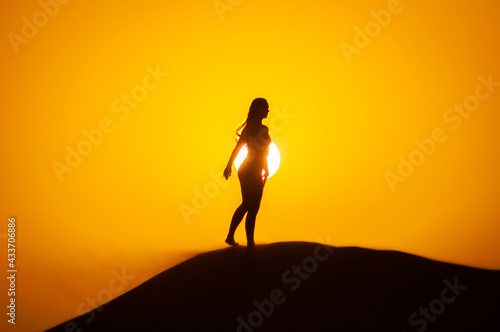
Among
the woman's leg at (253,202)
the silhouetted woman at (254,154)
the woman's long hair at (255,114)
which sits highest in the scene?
the woman's long hair at (255,114)

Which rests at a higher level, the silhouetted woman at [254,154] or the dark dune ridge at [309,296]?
the silhouetted woman at [254,154]

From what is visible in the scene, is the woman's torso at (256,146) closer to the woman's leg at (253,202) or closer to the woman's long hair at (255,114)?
the woman's long hair at (255,114)

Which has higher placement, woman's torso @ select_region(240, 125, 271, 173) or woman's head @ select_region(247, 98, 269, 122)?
woman's head @ select_region(247, 98, 269, 122)

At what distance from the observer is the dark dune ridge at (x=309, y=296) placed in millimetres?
4426

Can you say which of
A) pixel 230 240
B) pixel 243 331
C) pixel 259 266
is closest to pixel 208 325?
pixel 243 331

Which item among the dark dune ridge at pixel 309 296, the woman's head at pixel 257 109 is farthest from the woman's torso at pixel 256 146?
the dark dune ridge at pixel 309 296

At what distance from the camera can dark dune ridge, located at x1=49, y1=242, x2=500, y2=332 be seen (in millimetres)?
4426

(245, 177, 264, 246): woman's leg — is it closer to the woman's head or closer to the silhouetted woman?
the silhouetted woman

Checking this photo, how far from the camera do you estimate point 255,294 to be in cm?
507

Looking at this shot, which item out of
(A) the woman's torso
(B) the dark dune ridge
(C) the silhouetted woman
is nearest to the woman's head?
(C) the silhouetted woman

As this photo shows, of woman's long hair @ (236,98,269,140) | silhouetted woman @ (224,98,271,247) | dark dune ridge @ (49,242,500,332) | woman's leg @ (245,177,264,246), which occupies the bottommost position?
dark dune ridge @ (49,242,500,332)

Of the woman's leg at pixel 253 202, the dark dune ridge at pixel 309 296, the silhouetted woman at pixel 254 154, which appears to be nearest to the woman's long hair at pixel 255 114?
the silhouetted woman at pixel 254 154

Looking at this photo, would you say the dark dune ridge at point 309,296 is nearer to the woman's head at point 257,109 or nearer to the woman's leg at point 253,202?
the woman's leg at point 253,202

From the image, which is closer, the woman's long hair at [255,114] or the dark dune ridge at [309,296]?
the dark dune ridge at [309,296]
